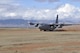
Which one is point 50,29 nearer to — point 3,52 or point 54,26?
point 54,26

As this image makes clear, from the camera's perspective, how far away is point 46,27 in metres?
85.6

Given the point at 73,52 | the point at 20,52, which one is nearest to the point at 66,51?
the point at 73,52

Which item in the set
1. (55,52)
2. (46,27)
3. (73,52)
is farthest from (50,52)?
(46,27)

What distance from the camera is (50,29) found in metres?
87.7

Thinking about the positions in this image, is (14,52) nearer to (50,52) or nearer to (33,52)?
(33,52)

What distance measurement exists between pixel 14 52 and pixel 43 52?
9.01ft

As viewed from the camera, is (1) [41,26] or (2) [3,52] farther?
(1) [41,26]

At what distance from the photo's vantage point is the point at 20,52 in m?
25.4

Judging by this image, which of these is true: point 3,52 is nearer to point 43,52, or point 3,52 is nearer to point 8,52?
point 8,52

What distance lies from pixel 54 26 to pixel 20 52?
62817 millimetres

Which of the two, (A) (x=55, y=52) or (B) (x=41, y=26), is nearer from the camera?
(A) (x=55, y=52)

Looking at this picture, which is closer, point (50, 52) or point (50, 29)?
point (50, 52)

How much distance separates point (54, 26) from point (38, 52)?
62.5 m

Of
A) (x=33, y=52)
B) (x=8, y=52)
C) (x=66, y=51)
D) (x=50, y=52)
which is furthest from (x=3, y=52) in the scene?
(x=66, y=51)
